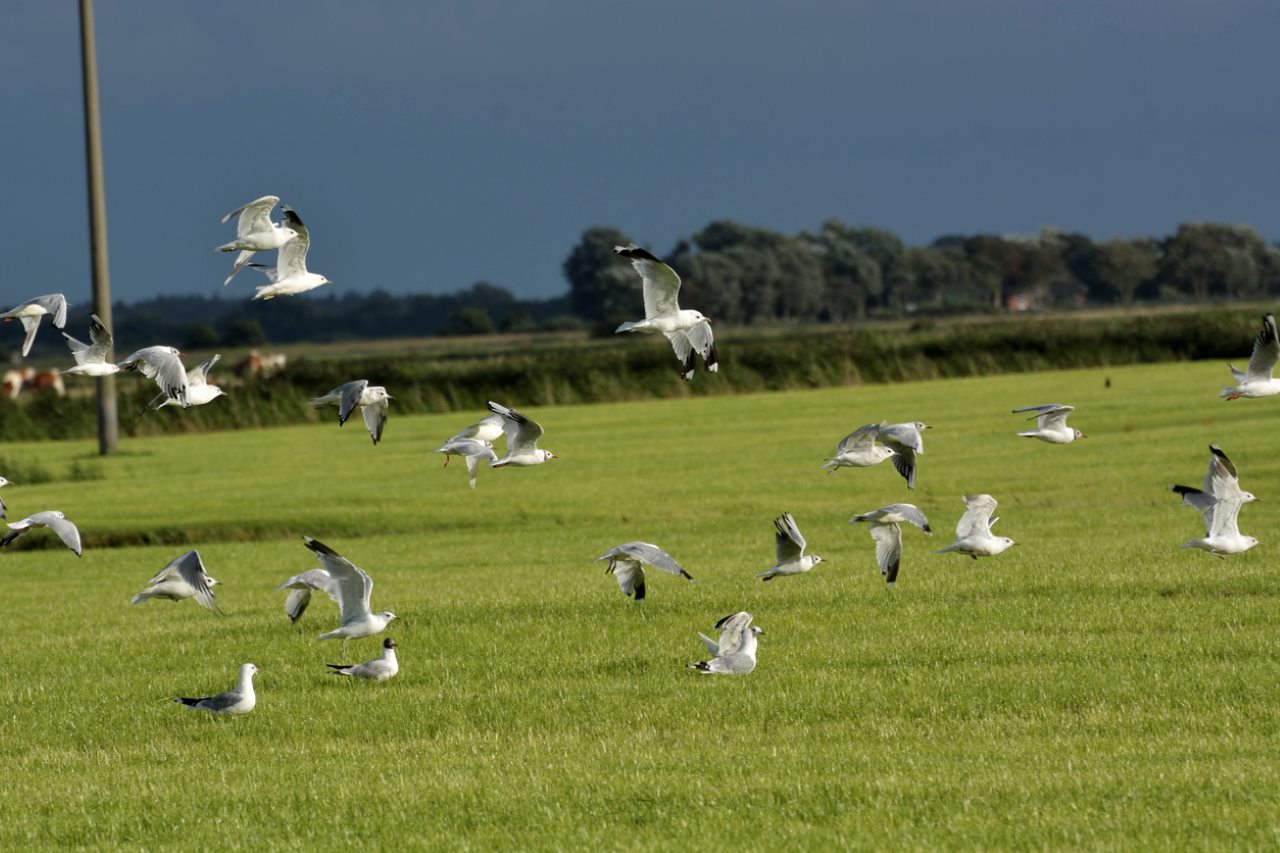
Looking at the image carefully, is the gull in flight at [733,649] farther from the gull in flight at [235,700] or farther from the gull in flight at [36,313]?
the gull in flight at [36,313]

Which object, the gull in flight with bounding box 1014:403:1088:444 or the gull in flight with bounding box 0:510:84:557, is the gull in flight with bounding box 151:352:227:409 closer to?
the gull in flight with bounding box 0:510:84:557

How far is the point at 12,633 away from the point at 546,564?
24.7 feet

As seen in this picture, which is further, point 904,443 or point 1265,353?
point 1265,353

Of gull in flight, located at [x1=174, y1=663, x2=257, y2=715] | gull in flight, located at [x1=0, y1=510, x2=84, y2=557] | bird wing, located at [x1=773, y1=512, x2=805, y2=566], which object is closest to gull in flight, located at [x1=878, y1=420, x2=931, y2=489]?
bird wing, located at [x1=773, y1=512, x2=805, y2=566]

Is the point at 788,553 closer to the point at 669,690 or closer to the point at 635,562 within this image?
the point at 635,562

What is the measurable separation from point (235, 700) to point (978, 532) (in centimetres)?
649

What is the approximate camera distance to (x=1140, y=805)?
8984 millimetres

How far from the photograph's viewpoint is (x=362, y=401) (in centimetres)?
1316

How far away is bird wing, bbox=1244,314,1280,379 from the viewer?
46.0 feet

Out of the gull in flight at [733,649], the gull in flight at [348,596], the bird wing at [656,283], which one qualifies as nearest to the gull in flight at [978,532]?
the gull in flight at [733,649]

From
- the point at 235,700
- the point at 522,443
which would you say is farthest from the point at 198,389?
the point at 522,443

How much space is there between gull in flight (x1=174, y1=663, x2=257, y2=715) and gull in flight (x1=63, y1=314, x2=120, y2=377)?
99.3 inches

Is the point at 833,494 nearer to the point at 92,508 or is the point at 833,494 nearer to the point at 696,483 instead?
the point at 696,483

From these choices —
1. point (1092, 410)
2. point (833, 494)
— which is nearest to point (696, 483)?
point (833, 494)
